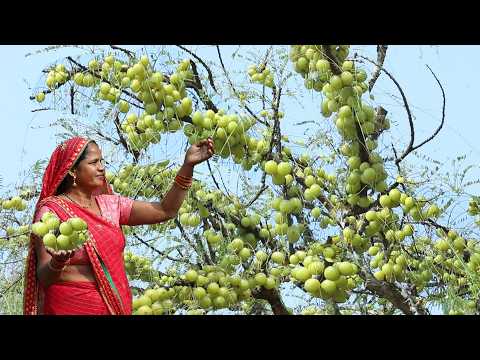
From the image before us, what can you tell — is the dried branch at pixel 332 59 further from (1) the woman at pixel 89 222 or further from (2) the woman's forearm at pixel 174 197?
(2) the woman's forearm at pixel 174 197

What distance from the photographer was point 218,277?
261cm

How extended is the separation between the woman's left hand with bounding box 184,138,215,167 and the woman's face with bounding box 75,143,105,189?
0.35 m

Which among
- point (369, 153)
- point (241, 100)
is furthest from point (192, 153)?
point (369, 153)

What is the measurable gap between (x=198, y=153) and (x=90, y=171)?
42 cm

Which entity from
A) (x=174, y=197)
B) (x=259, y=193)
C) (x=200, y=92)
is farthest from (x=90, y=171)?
(x=259, y=193)

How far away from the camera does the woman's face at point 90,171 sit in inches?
Result: 106

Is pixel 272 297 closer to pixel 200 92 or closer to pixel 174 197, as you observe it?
pixel 174 197

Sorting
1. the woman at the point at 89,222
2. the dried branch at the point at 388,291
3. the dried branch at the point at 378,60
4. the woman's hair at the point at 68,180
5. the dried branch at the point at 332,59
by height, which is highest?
the dried branch at the point at 378,60

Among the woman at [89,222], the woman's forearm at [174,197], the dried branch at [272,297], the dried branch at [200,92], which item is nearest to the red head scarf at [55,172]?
the woman at [89,222]

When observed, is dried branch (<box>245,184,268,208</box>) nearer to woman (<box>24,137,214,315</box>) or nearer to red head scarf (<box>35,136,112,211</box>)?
woman (<box>24,137,214,315</box>)

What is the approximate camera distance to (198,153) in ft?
8.61
